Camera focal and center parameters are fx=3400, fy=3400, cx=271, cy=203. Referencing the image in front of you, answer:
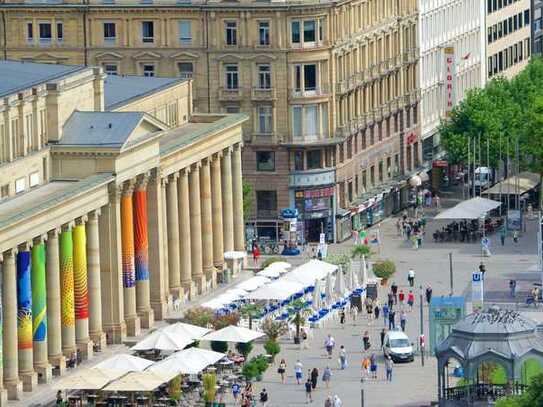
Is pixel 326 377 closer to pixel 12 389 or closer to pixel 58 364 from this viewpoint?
pixel 58 364

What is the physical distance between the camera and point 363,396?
193 meters

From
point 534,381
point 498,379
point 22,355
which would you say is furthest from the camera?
point 22,355

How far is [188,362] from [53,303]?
892 centimetres

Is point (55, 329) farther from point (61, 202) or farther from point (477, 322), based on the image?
point (477, 322)

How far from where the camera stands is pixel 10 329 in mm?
189500

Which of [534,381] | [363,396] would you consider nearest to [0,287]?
[363,396]

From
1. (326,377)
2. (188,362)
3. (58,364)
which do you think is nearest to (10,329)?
(58,364)

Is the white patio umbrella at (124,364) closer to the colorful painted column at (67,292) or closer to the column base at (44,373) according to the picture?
the column base at (44,373)

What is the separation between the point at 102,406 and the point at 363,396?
1506 cm

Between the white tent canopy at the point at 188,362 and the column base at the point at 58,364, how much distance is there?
5.65 meters

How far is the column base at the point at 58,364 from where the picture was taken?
19550 centimetres

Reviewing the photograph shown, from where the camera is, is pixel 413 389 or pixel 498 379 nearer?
pixel 498 379

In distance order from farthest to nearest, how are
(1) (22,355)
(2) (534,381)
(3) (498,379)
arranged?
(1) (22,355) < (3) (498,379) < (2) (534,381)

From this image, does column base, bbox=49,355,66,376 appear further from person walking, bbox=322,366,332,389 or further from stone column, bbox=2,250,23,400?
person walking, bbox=322,366,332,389
